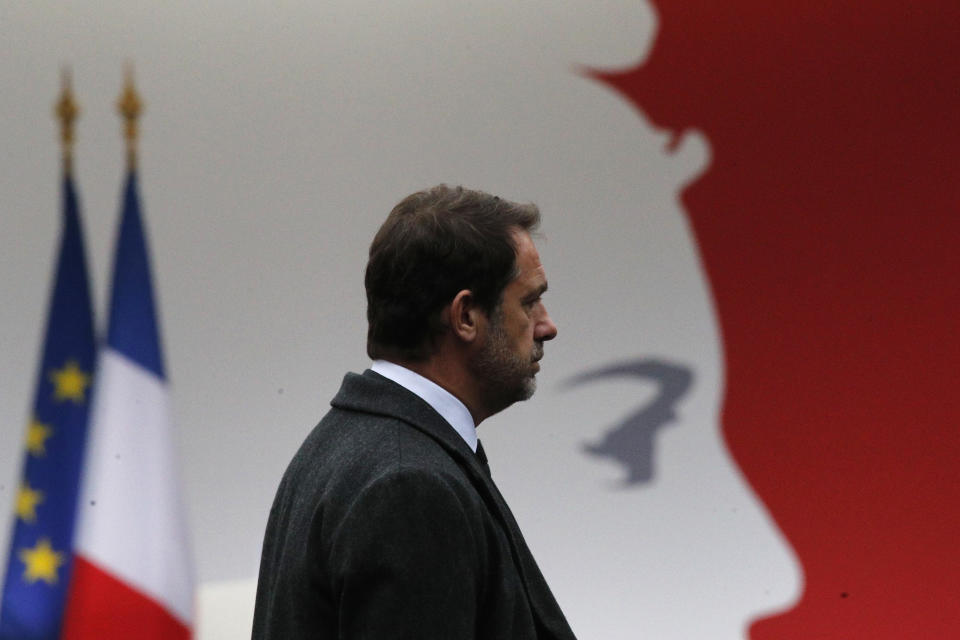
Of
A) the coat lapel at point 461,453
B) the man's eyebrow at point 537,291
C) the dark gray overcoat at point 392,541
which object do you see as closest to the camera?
the dark gray overcoat at point 392,541

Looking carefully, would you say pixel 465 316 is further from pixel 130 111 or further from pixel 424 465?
pixel 130 111

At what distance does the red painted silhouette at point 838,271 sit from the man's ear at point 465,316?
1.34 metres

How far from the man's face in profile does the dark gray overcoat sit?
0.08m

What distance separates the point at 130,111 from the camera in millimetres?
2430

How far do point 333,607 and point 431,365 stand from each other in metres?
0.25

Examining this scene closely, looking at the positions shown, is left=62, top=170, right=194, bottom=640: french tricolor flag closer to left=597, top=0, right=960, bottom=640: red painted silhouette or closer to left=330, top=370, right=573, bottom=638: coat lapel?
left=597, top=0, right=960, bottom=640: red painted silhouette

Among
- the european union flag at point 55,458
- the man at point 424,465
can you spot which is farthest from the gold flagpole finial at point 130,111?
the man at point 424,465

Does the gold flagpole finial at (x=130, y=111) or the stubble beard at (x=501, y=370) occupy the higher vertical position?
the gold flagpole finial at (x=130, y=111)

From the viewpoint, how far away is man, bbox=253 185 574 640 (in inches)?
40.5

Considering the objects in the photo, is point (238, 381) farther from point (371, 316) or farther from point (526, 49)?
point (371, 316)

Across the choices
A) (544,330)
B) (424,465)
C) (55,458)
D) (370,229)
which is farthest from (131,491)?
(424,465)

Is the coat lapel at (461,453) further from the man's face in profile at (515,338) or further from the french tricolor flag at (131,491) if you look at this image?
the french tricolor flag at (131,491)

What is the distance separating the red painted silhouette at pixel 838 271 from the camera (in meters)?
2.44

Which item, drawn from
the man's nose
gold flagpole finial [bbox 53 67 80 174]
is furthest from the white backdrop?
the man's nose
